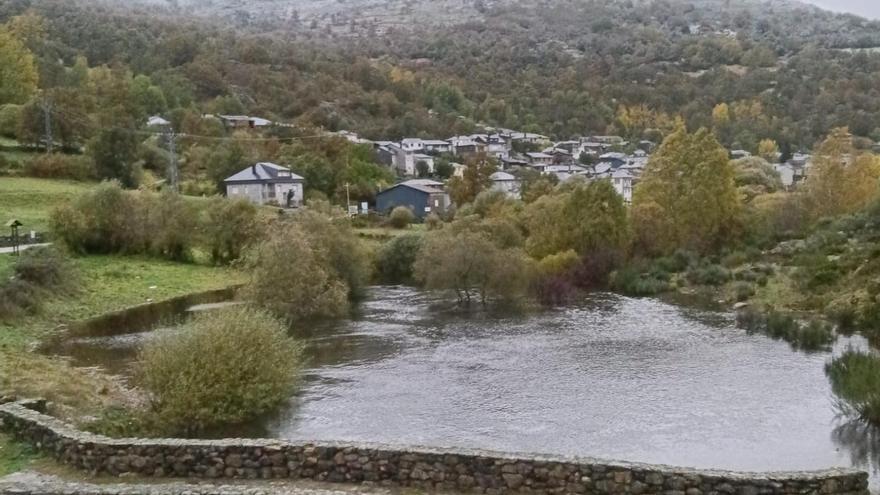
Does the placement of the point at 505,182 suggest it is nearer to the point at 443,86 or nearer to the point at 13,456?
the point at 13,456

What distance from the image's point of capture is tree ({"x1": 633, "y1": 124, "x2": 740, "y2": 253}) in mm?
47812

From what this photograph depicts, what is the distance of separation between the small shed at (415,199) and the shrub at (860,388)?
46787mm

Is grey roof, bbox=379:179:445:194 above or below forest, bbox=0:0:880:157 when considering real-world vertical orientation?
below

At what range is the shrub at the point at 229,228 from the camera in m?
Answer: 48.5

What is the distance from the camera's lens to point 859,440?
18844 mm

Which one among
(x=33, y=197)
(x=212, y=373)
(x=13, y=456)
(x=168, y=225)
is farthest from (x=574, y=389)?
(x=33, y=197)

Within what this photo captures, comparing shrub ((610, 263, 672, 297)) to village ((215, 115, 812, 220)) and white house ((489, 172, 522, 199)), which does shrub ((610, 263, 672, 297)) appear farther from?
white house ((489, 172, 522, 199))

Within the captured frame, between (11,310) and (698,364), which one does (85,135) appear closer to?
(11,310)

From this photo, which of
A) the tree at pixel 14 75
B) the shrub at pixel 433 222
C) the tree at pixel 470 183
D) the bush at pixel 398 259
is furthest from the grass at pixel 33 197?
the tree at pixel 470 183

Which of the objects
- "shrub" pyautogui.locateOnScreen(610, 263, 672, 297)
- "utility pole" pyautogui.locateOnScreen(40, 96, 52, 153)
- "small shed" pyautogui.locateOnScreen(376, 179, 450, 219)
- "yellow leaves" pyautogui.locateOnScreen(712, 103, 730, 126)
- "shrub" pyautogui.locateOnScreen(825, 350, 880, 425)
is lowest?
"shrub" pyautogui.locateOnScreen(610, 263, 672, 297)

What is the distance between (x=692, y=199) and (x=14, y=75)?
60.7m

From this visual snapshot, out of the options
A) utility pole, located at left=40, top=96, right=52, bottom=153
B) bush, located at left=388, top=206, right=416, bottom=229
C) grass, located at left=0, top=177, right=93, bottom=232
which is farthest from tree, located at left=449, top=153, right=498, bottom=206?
utility pole, located at left=40, top=96, right=52, bottom=153

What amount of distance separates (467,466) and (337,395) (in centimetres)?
1043

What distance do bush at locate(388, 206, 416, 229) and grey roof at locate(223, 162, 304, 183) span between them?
10733 millimetres
